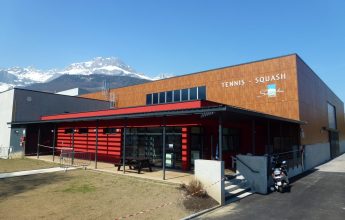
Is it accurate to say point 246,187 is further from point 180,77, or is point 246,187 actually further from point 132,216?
point 180,77

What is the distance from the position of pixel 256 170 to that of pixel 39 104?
77.9ft

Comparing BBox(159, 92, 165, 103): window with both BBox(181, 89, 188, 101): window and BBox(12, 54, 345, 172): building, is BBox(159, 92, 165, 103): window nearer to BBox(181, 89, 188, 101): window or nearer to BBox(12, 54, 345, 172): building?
BBox(12, 54, 345, 172): building

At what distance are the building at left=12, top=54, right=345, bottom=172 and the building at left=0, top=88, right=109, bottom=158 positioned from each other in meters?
1.30

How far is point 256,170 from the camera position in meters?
13.2

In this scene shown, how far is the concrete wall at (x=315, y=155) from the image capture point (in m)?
22.6

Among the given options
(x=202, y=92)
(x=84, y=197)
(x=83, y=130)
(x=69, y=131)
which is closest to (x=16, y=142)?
(x=69, y=131)

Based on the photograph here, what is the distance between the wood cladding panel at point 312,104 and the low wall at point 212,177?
564 inches

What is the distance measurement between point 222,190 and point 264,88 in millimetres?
15219

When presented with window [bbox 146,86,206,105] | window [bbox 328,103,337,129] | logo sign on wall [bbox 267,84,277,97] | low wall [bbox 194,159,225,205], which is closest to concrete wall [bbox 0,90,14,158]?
window [bbox 146,86,206,105]

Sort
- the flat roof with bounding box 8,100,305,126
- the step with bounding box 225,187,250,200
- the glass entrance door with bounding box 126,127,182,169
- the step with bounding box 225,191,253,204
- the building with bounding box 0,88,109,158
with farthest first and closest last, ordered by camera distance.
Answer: the building with bounding box 0,88,109,158 → the glass entrance door with bounding box 126,127,182,169 → the flat roof with bounding box 8,100,305,126 → the step with bounding box 225,187,250,200 → the step with bounding box 225,191,253,204

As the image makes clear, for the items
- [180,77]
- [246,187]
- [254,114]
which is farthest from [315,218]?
[180,77]

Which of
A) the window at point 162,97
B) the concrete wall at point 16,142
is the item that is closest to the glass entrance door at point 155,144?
the window at point 162,97

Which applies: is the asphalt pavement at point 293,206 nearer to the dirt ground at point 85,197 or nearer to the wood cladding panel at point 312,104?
the dirt ground at point 85,197

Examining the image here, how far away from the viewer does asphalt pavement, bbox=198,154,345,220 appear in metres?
9.23
